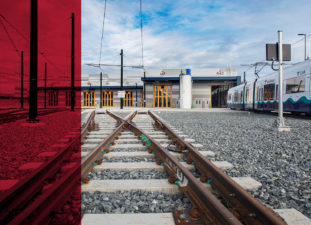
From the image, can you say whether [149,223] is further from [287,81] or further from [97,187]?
[287,81]

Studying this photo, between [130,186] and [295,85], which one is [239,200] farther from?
[295,85]

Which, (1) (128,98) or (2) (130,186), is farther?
(1) (128,98)

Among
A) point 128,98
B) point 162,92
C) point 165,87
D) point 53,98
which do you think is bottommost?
point 128,98

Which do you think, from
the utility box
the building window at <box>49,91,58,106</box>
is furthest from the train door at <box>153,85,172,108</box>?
the utility box

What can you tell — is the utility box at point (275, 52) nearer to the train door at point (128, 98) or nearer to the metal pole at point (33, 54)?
the metal pole at point (33, 54)

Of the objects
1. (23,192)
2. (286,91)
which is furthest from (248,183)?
(286,91)

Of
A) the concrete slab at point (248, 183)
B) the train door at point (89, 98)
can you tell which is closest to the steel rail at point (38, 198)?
the concrete slab at point (248, 183)

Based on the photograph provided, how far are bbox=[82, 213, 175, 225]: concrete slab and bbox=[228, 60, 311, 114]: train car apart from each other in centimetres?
1342

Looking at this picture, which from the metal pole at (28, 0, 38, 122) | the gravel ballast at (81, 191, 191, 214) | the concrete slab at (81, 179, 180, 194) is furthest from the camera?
the metal pole at (28, 0, 38, 122)

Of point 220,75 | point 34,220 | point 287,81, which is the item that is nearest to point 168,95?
point 220,75

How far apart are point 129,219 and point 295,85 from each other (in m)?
15.0

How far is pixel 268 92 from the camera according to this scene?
57.6 feet

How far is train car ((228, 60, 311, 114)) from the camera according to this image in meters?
12.8

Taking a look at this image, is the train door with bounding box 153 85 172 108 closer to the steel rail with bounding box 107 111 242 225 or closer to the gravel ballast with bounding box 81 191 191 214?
the steel rail with bounding box 107 111 242 225
